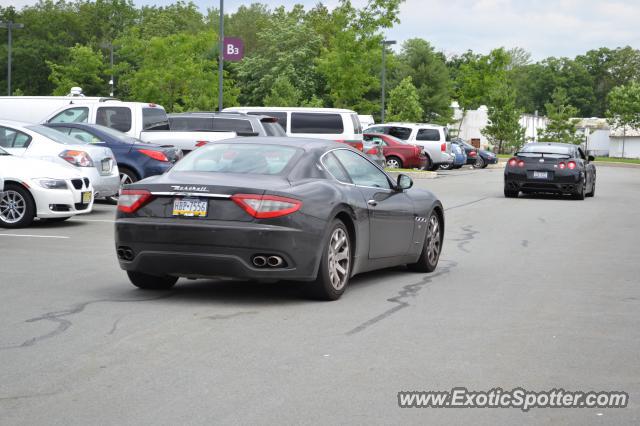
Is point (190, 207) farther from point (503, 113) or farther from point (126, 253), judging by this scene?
point (503, 113)

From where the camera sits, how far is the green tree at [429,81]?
101438 mm

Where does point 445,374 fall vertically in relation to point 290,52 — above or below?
below

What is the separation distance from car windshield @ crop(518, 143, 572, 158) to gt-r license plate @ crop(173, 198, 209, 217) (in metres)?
18.9

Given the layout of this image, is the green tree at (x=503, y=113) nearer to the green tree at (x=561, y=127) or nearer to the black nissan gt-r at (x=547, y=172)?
the green tree at (x=561, y=127)

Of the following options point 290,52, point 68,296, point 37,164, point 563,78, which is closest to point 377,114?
point 290,52

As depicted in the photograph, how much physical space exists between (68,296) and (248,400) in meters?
4.02

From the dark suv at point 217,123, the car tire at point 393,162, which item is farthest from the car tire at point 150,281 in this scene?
the car tire at point 393,162

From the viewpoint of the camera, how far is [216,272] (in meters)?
8.67

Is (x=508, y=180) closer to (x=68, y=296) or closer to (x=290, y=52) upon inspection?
(x=68, y=296)

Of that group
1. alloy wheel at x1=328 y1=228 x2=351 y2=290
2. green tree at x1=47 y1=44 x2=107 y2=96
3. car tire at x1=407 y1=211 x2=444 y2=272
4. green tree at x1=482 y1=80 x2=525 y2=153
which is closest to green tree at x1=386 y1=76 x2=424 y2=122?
green tree at x1=482 y1=80 x2=525 y2=153

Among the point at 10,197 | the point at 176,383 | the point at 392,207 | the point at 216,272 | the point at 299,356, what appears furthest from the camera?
the point at 10,197

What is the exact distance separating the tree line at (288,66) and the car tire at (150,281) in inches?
1773

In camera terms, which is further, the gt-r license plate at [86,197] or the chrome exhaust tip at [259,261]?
the gt-r license plate at [86,197]

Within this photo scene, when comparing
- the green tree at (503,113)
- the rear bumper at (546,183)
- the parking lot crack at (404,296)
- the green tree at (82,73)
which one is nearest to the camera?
the parking lot crack at (404,296)
